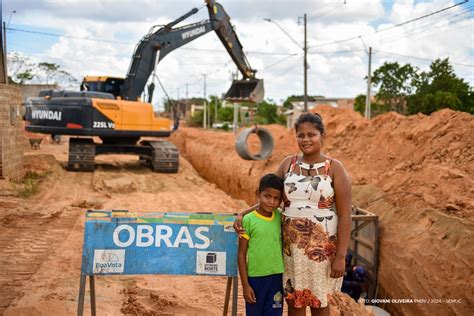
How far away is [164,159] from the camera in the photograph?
1480 centimetres

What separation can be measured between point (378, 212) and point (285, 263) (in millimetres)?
6096

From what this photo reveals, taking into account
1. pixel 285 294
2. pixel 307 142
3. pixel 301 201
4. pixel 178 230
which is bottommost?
pixel 285 294

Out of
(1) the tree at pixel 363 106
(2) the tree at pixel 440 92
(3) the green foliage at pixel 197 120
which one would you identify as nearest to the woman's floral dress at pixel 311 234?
(2) the tree at pixel 440 92

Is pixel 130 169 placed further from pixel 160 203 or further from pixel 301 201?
pixel 301 201

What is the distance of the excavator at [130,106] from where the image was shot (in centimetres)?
1359

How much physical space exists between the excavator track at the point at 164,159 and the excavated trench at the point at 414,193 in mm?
2407

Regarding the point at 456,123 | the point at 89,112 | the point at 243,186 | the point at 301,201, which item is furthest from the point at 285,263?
the point at 243,186

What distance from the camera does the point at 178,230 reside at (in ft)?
12.3

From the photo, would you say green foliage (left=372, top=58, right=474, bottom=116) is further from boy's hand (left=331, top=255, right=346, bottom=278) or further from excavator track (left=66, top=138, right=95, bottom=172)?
boy's hand (left=331, top=255, right=346, bottom=278)

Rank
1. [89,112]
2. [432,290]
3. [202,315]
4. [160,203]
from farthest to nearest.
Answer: [89,112] < [160,203] < [432,290] < [202,315]

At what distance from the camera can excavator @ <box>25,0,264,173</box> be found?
1359 centimetres

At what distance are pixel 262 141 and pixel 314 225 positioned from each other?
11.2 meters

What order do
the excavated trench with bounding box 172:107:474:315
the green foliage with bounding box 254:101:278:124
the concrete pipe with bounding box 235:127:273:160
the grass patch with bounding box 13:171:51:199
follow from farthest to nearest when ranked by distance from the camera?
the green foliage with bounding box 254:101:278:124, the concrete pipe with bounding box 235:127:273:160, the grass patch with bounding box 13:171:51:199, the excavated trench with bounding box 172:107:474:315

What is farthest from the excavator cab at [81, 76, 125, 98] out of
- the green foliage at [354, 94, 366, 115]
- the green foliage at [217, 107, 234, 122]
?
the green foliage at [217, 107, 234, 122]
